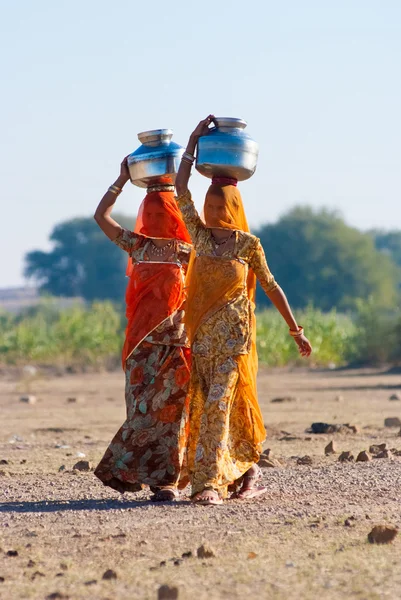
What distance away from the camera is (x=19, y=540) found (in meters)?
6.42

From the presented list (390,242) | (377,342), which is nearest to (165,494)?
(377,342)

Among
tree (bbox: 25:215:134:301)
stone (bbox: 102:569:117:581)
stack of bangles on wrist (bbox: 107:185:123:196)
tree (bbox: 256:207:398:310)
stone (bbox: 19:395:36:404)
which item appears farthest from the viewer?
tree (bbox: 25:215:134:301)

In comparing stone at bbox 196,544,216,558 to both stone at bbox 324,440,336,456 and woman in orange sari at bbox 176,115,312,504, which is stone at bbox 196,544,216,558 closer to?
woman in orange sari at bbox 176,115,312,504

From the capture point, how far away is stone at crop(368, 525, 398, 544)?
6.12m

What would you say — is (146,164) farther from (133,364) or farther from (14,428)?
(14,428)

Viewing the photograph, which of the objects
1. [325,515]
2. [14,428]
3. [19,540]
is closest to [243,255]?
[325,515]

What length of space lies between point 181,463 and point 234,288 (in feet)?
3.51

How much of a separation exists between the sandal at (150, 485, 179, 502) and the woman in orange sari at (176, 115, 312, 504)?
206 mm

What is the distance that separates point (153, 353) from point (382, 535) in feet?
6.59

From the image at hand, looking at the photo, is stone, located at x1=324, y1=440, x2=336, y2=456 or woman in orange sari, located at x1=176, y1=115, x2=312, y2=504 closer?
woman in orange sari, located at x1=176, y1=115, x2=312, y2=504

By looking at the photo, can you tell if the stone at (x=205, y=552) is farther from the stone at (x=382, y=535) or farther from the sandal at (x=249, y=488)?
the sandal at (x=249, y=488)

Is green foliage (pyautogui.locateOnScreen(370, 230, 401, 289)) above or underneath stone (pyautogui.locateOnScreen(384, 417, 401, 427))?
above

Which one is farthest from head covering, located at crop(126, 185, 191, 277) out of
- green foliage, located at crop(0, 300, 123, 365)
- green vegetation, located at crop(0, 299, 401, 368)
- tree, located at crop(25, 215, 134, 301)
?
tree, located at crop(25, 215, 134, 301)

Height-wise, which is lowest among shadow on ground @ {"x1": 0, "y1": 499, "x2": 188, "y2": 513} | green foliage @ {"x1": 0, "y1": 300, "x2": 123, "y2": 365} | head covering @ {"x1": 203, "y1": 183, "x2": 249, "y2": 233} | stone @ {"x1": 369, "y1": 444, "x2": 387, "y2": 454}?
shadow on ground @ {"x1": 0, "y1": 499, "x2": 188, "y2": 513}
